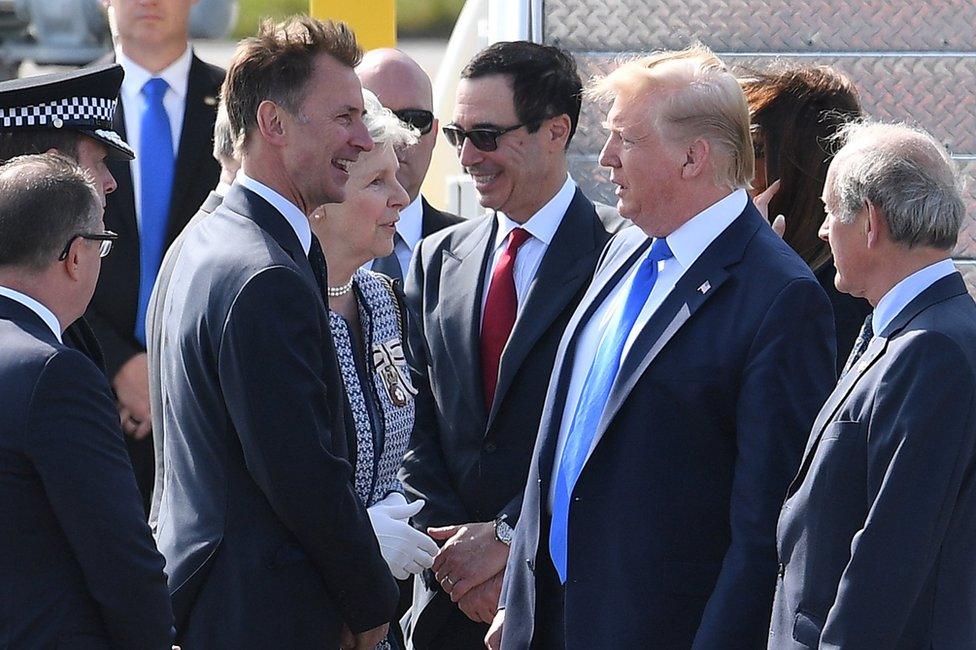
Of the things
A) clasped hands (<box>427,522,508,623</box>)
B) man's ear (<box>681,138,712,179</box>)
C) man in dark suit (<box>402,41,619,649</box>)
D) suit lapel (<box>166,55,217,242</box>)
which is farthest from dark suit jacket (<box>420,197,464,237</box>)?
man's ear (<box>681,138,712,179</box>)

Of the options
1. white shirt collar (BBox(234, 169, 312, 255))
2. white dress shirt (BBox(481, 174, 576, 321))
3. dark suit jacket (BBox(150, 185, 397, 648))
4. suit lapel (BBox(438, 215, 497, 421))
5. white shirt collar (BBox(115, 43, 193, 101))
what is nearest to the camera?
dark suit jacket (BBox(150, 185, 397, 648))

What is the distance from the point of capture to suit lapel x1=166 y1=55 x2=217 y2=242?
16.1 ft

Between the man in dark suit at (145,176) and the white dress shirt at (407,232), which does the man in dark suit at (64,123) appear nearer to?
the man in dark suit at (145,176)

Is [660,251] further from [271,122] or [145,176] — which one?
[145,176]

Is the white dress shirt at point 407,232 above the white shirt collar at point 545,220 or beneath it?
beneath

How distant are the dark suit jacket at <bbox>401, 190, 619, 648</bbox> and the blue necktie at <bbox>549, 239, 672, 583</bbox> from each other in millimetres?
686

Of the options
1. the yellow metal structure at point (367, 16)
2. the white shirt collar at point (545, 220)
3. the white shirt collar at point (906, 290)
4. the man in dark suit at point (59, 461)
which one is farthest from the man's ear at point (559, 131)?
the yellow metal structure at point (367, 16)

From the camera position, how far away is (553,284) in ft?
13.9

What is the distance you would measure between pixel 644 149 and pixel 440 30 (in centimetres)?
2245

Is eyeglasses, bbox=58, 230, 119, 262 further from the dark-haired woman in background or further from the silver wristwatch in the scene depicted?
the dark-haired woman in background

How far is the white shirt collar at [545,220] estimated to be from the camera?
438 centimetres

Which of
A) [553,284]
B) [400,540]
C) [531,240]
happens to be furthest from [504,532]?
[531,240]

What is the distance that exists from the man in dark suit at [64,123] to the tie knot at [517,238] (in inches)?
48.9

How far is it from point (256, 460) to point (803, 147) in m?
1.79
